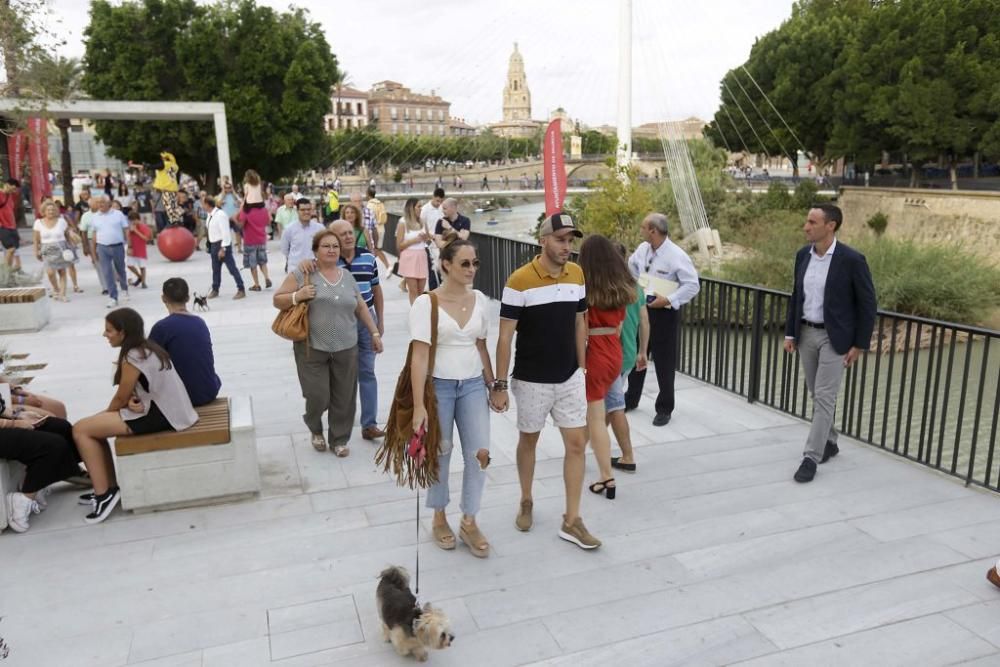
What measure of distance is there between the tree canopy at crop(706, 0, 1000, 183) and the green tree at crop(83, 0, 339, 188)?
2405 centimetres

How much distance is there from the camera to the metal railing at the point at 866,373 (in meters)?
5.18

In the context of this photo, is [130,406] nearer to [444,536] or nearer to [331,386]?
[331,386]

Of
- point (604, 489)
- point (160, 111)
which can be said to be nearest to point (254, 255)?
point (604, 489)

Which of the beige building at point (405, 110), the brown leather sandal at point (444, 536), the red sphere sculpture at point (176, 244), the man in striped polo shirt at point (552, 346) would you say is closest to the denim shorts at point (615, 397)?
the man in striped polo shirt at point (552, 346)

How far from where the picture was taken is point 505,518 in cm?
455

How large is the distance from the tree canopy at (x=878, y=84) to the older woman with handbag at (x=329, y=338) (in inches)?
1250

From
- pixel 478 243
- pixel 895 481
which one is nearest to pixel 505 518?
pixel 895 481

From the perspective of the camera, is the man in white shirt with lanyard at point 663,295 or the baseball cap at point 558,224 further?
the man in white shirt with lanyard at point 663,295

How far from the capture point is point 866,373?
437 inches

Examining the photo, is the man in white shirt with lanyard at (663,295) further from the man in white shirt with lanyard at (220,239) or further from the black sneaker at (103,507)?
the man in white shirt with lanyard at (220,239)

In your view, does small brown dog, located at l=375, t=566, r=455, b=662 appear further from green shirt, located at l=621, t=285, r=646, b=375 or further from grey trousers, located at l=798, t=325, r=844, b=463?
grey trousers, located at l=798, t=325, r=844, b=463

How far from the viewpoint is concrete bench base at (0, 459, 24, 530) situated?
4.35m

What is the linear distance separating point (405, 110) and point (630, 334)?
13723 centimetres

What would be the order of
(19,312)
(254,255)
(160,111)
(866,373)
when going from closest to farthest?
(19,312), (866,373), (254,255), (160,111)
